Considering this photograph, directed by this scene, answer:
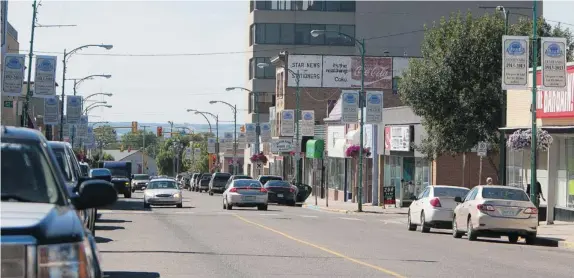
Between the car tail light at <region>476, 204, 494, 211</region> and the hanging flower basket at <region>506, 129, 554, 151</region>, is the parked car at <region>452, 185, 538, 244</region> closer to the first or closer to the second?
the car tail light at <region>476, 204, 494, 211</region>

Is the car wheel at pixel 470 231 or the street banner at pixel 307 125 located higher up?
the street banner at pixel 307 125

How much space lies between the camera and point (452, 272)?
17344 millimetres

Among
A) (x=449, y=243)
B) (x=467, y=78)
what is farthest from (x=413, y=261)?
(x=467, y=78)

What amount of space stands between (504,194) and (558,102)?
9152mm

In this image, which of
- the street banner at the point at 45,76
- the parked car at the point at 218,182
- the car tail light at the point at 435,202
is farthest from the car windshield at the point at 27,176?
the parked car at the point at 218,182

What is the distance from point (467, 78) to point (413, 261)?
31.6 metres

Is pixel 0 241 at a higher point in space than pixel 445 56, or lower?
lower

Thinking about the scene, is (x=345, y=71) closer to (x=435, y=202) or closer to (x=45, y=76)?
(x=45, y=76)

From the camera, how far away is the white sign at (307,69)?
9162 cm

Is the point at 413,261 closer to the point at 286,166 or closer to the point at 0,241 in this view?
the point at 0,241

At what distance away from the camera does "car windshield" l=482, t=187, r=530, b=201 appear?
28.1 meters

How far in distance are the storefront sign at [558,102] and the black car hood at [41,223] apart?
29648 millimetres

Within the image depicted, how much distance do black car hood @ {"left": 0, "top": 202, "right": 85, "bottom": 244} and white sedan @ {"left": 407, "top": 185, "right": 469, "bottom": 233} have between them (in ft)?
83.6

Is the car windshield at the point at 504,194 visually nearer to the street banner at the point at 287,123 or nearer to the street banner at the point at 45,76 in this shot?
the street banner at the point at 45,76
